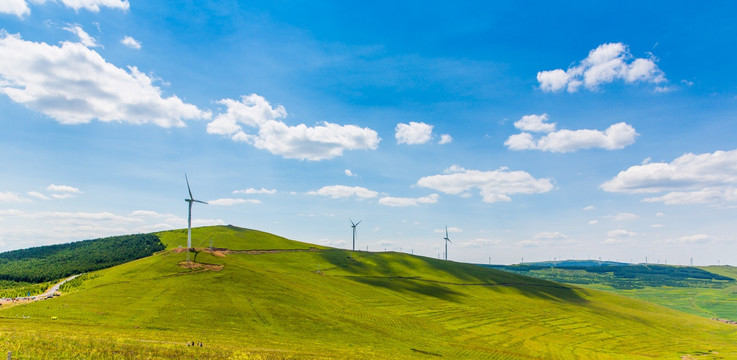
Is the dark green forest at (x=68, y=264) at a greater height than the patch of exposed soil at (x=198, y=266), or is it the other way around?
the patch of exposed soil at (x=198, y=266)

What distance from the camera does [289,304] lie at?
104 metres

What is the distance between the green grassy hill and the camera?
176ft

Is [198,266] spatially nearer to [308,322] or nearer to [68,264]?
[308,322]

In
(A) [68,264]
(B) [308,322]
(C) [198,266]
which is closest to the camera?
(B) [308,322]

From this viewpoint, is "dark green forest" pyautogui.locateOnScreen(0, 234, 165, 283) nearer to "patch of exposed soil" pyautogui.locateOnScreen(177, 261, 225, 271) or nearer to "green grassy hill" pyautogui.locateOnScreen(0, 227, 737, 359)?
"green grassy hill" pyautogui.locateOnScreen(0, 227, 737, 359)

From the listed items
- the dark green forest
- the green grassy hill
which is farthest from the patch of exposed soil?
the dark green forest

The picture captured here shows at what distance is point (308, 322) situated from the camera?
297 ft

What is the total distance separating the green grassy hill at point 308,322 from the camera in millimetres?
53719

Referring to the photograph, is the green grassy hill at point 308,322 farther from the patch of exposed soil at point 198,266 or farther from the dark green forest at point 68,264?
the dark green forest at point 68,264

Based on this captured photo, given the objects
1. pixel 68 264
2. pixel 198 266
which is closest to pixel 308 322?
pixel 198 266

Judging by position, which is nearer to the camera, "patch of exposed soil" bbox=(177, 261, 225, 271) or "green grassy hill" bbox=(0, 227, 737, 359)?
"green grassy hill" bbox=(0, 227, 737, 359)

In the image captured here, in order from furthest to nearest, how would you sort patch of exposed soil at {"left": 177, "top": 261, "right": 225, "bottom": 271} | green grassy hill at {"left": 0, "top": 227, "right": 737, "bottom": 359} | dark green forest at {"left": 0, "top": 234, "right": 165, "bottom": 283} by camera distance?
dark green forest at {"left": 0, "top": 234, "right": 165, "bottom": 283} < patch of exposed soil at {"left": 177, "top": 261, "right": 225, "bottom": 271} < green grassy hill at {"left": 0, "top": 227, "right": 737, "bottom": 359}

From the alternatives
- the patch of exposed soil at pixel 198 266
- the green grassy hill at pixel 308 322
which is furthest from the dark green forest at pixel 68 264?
the patch of exposed soil at pixel 198 266

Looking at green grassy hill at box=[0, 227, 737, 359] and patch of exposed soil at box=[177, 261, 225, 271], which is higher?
patch of exposed soil at box=[177, 261, 225, 271]
